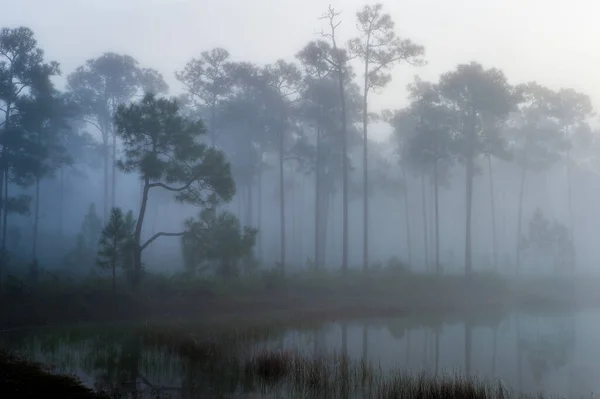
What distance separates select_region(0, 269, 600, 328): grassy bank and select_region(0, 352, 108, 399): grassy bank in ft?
40.2

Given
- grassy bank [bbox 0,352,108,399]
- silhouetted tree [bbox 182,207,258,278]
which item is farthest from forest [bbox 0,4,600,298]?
grassy bank [bbox 0,352,108,399]

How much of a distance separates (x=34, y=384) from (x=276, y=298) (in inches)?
886

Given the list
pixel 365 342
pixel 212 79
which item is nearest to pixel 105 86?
pixel 212 79

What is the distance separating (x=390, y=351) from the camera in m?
22.5

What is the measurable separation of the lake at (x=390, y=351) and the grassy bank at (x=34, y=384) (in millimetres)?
860

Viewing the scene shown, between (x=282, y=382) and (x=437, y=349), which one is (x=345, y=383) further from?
(x=437, y=349)

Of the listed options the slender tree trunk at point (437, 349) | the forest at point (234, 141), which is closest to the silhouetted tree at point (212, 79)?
the forest at point (234, 141)

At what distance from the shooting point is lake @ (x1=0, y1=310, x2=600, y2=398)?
53.1 feet

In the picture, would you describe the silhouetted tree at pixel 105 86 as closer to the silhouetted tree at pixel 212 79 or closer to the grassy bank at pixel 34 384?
the silhouetted tree at pixel 212 79

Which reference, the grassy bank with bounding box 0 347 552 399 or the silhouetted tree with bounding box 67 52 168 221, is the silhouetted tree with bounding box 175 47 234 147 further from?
the grassy bank with bounding box 0 347 552 399

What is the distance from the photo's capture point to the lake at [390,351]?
637 inches

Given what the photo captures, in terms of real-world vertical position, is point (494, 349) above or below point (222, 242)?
below

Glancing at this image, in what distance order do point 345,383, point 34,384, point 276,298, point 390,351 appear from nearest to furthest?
point 34,384
point 345,383
point 390,351
point 276,298

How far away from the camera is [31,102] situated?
3853cm
